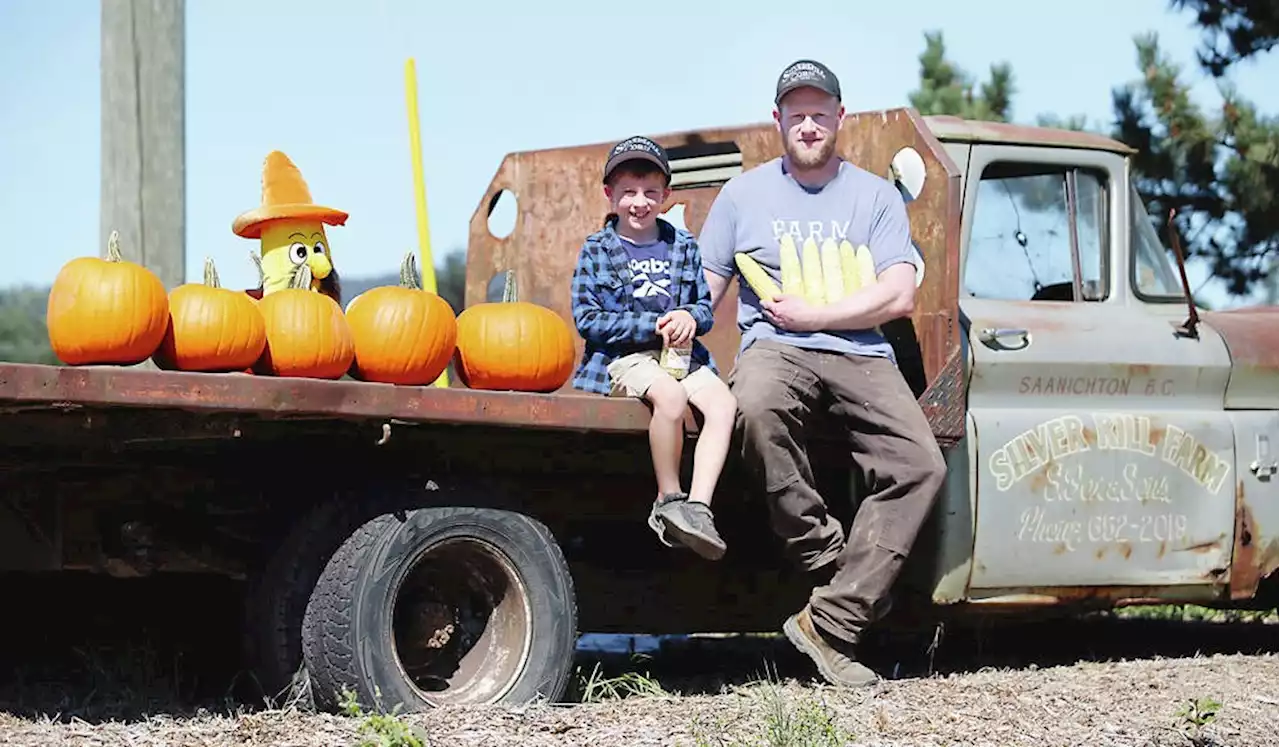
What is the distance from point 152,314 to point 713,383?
180cm

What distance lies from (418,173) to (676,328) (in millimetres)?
1620

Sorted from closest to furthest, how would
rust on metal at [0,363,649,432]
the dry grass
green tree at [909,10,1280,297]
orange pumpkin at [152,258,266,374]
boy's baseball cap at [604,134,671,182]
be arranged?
1. rust on metal at [0,363,649,432]
2. the dry grass
3. orange pumpkin at [152,258,266,374]
4. boy's baseball cap at [604,134,671,182]
5. green tree at [909,10,1280,297]

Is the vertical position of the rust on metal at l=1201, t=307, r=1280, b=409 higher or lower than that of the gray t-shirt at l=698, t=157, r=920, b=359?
lower

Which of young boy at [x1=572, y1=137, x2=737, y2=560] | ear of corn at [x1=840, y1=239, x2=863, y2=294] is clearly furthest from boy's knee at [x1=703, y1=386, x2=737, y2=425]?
ear of corn at [x1=840, y1=239, x2=863, y2=294]

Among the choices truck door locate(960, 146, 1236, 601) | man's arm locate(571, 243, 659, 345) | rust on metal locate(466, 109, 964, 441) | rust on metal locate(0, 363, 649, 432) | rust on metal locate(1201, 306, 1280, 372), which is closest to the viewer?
rust on metal locate(0, 363, 649, 432)

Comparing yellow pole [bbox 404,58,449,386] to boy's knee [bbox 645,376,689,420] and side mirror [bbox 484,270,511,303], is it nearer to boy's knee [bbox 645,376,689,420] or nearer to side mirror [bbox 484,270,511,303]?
side mirror [bbox 484,270,511,303]

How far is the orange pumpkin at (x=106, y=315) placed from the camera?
4.86m

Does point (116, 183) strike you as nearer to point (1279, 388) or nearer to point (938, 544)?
point (938, 544)

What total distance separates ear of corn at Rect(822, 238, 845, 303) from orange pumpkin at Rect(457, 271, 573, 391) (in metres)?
0.97

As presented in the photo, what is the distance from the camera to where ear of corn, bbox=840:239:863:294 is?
6.29m

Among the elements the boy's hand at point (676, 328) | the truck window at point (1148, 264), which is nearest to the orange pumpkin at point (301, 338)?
the boy's hand at point (676, 328)

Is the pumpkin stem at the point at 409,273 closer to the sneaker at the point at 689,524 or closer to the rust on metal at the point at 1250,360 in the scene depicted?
the sneaker at the point at 689,524

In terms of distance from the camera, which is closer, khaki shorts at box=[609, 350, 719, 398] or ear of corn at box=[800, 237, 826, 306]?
khaki shorts at box=[609, 350, 719, 398]

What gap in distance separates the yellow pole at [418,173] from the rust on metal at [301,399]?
171 centimetres
